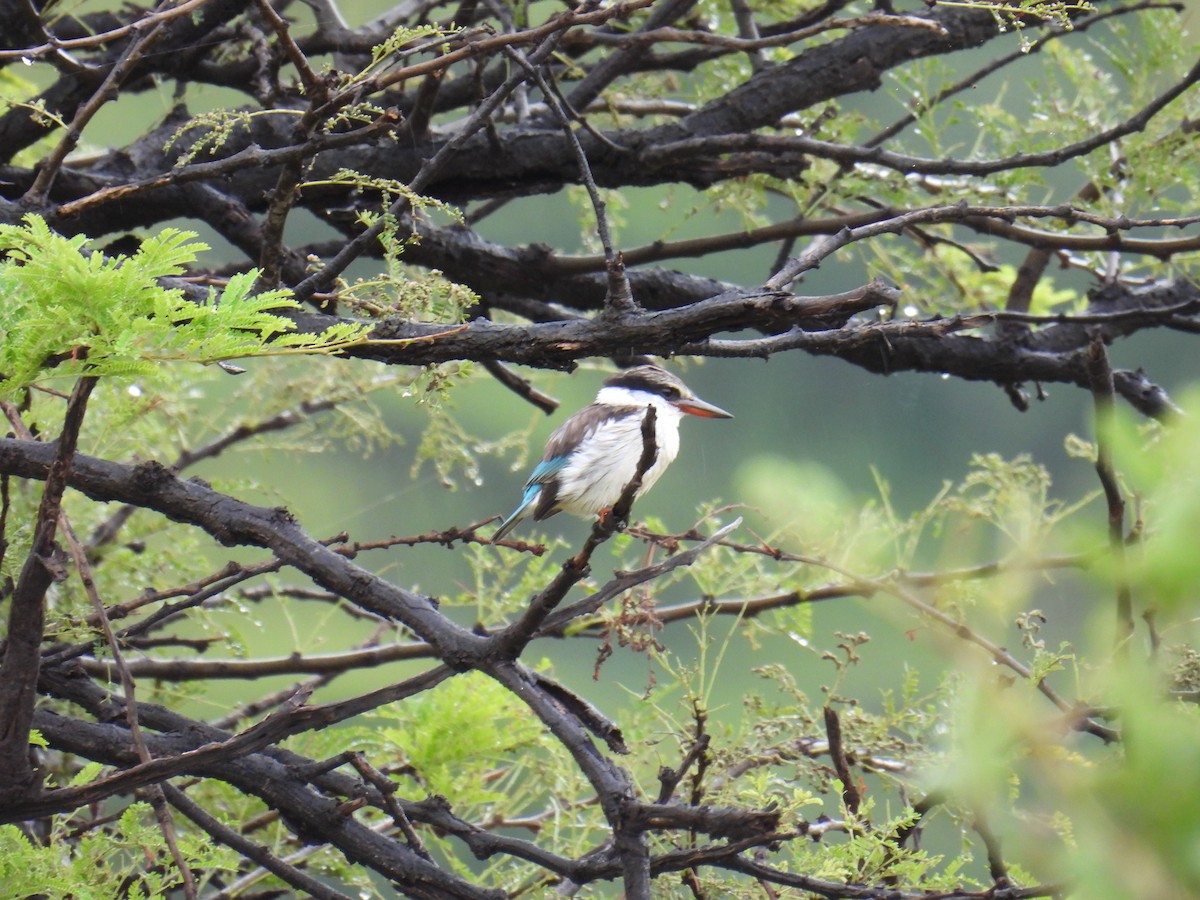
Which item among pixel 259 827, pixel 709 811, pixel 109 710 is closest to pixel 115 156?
pixel 109 710

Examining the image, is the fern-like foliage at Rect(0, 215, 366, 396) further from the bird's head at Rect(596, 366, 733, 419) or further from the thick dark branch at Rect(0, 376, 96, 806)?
the bird's head at Rect(596, 366, 733, 419)

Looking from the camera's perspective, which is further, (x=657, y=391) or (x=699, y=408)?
(x=657, y=391)

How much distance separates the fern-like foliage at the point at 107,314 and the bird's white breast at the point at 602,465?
1911 mm

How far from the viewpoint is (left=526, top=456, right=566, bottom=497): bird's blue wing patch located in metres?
3.18

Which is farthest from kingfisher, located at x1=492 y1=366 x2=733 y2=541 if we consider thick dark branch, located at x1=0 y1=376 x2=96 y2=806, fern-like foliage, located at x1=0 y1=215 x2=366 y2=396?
fern-like foliage, located at x1=0 y1=215 x2=366 y2=396

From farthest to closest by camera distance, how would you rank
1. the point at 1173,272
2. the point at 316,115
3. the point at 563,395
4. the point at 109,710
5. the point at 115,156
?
the point at 563,395
the point at 1173,272
the point at 115,156
the point at 109,710
the point at 316,115

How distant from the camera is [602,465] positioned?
3080 millimetres

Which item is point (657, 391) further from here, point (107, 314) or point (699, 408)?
point (107, 314)

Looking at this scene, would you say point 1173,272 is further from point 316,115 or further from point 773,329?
point 316,115

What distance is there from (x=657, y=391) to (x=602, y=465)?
296 mm

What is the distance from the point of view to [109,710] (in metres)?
1.83

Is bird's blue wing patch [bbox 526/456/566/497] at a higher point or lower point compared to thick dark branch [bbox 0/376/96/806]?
lower

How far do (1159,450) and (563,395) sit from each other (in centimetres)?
925

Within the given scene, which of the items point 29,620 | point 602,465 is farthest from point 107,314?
point 602,465
